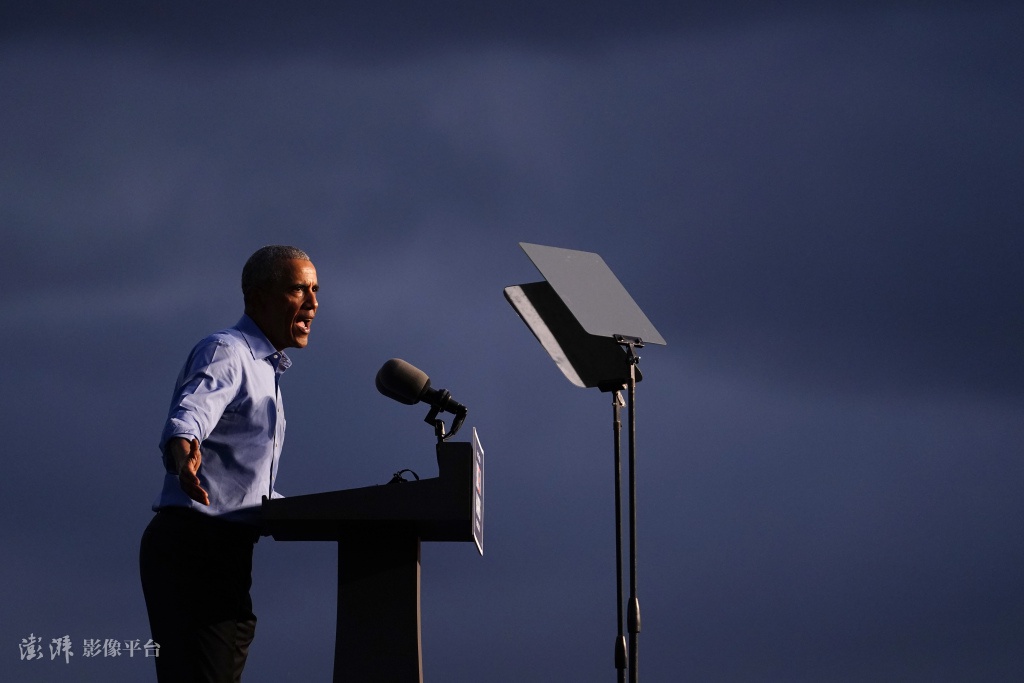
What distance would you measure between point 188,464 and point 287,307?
735mm

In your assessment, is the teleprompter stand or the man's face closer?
the teleprompter stand

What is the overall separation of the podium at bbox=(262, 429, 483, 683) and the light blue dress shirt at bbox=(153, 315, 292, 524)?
0.44 ft

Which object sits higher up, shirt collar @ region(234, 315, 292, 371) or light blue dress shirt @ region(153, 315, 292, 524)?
shirt collar @ region(234, 315, 292, 371)

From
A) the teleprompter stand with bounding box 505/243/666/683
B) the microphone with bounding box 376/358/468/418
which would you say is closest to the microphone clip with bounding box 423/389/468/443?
the microphone with bounding box 376/358/468/418

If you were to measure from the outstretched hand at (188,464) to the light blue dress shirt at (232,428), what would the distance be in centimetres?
17

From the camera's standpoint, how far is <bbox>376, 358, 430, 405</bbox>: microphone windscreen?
2.78m

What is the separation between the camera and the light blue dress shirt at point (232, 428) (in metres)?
2.74

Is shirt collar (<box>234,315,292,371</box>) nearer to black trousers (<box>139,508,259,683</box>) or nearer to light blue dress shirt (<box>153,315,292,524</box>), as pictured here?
light blue dress shirt (<box>153,315,292,524</box>)

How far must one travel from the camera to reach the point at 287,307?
10.1ft

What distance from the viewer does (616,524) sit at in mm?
2914

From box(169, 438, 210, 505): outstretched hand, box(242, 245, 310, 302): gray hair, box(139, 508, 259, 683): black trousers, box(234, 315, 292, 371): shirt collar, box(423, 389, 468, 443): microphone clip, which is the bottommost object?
box(139, 508, 259, 683): black trousers

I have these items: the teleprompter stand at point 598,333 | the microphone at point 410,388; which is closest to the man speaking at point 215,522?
the microphone at point 410,388

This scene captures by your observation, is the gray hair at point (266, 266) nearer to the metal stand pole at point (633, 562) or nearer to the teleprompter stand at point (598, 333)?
the teleprompter stand at point (598, 333)

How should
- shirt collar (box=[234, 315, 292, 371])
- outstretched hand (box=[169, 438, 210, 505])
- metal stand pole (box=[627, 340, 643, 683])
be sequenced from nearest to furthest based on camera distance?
outstretched hand (box=[169, 438, 210, 505]) → metal stand pole (box=[627, 340, 643, 683]) → shirt collar (box=[234, 315, 292, 371])
